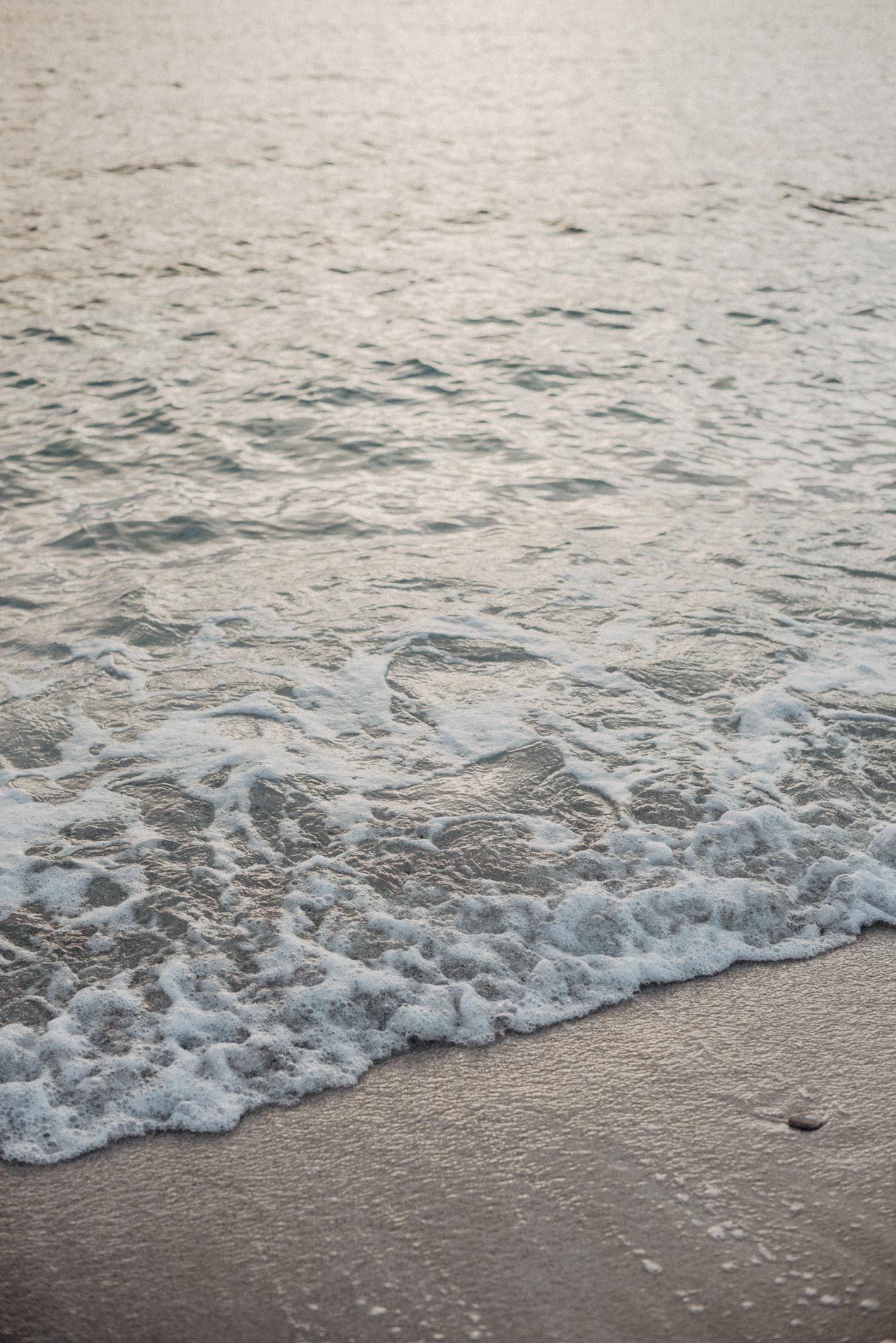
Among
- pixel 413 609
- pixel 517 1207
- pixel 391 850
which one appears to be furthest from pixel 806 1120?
pixel 413 609

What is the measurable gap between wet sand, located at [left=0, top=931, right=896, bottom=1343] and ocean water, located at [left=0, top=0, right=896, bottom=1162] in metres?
0.20

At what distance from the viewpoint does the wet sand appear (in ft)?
7.50

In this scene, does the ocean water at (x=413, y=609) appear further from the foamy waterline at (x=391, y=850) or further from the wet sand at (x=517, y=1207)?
the wet sand at (x=517, y=1207)

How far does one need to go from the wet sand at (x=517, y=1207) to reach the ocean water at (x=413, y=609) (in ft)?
0.64

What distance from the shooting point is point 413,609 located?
558cm

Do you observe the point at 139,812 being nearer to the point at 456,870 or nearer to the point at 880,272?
the point at 456,870

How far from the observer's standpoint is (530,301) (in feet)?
35.2

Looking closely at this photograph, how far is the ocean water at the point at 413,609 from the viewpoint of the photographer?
3.28 metres

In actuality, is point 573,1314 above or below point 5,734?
above

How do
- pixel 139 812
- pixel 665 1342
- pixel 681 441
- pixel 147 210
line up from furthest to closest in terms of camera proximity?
pixel 147 210 → pixel 681 441 → pixel 139 812 → pixel 665 1342

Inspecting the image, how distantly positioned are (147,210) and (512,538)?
29.0ft

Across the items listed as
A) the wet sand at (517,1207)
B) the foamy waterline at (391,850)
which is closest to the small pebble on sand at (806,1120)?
the wet sand at (517,1207)

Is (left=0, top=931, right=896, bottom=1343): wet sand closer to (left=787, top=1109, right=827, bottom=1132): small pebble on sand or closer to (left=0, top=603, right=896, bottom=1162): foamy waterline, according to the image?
(left=787, top=1109, right=827, bottom=1132): small pebble on sand

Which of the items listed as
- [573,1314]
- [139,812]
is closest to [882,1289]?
[573,1314]
